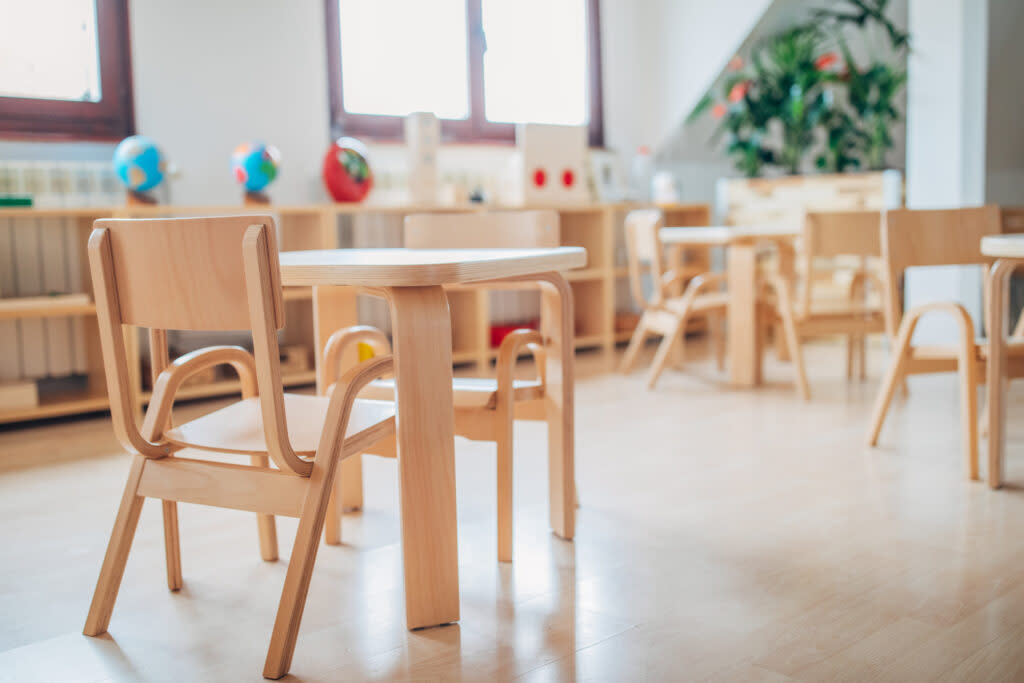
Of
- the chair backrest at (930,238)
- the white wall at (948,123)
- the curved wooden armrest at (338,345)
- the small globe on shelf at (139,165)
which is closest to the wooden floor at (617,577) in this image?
the curved wooden armrest at (338,345)

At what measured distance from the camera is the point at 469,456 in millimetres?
2965

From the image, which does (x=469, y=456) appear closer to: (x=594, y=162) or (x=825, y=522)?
(x=825, y=522)

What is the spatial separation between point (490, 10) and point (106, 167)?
2247 millimetres

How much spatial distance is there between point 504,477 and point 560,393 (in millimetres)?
225

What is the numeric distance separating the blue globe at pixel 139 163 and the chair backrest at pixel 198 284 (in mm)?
2220

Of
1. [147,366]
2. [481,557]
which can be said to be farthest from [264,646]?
[147,366]

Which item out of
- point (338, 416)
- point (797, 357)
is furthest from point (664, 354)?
point (338, 416)

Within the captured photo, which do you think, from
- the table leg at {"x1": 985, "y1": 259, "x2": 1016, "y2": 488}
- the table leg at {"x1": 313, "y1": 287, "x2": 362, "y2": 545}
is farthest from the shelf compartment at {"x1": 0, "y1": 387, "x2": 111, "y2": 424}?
the table leg at {"x1": 985, "y1": 259, "x2": 1016, "y2": 488}

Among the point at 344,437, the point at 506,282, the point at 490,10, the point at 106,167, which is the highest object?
the point at 490,10

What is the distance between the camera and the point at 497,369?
194 centimetres

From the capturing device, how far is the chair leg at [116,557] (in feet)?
5.54

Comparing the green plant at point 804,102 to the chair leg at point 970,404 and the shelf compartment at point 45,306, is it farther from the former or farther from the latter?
the shelf compartment at point 45,306

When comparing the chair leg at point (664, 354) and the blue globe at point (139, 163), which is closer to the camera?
the blue globe at point (139, 163)

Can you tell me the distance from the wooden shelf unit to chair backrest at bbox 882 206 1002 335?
1.91m
